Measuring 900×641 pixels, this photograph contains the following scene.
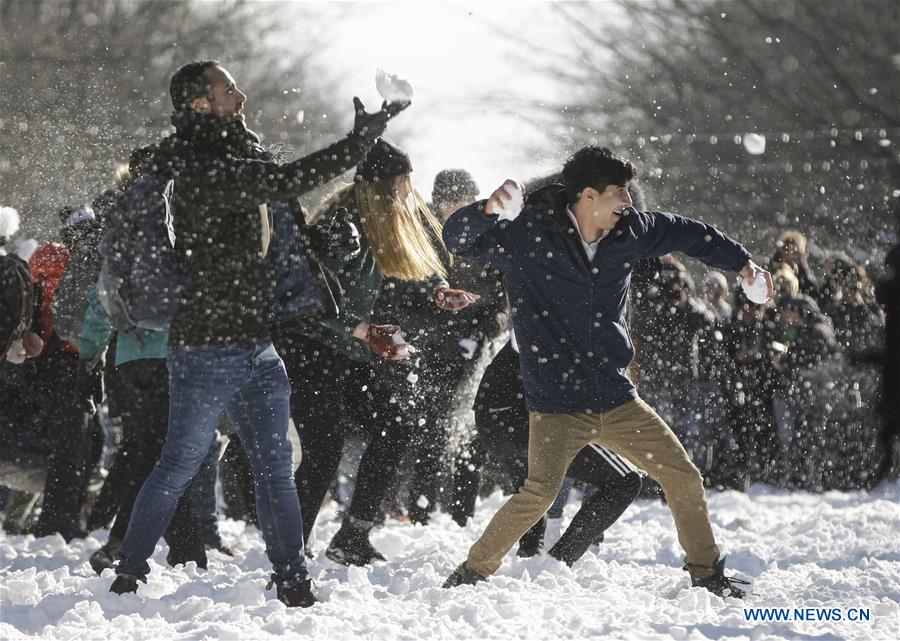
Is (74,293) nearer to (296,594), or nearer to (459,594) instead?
(296,594)

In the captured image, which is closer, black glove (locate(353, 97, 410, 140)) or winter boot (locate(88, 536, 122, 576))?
black glove (locate(353, 97, 410, 140))

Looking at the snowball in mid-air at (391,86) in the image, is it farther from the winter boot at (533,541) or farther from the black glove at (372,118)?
the winter boot at (533,541)

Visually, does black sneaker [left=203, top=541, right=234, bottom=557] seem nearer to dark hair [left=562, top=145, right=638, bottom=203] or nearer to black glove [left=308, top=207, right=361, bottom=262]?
black glove [left=308, top=207, right=361, bottom=262]

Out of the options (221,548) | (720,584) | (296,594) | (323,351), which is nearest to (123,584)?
(296,594)

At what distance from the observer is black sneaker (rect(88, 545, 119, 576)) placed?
6.04 m

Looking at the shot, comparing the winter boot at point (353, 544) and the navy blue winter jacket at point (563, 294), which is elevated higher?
the navy blue winter jacket at point (563, 294)

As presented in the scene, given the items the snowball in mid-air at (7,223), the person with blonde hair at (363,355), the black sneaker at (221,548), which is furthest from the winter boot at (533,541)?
the snowball in mid-air at (7,223)

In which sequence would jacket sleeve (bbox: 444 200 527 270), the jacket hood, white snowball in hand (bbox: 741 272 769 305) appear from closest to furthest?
the jacket hood, jacket sleeve (bbox: 444 200 527 270), white snowball in hand (bbox: 741 272 769 305)

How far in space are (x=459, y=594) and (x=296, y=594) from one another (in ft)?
2.09

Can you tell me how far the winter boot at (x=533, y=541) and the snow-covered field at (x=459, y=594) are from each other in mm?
346

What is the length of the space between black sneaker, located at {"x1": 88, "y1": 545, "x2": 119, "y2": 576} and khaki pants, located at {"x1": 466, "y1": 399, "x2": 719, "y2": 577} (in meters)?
1.66

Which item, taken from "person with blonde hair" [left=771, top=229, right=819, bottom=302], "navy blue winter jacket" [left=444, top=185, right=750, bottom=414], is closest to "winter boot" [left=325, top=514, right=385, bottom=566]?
"navy blue winter jacket" [left=444, top=185, right=750, bottom=414]

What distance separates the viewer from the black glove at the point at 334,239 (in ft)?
18.2

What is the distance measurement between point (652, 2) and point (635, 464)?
23000 millimetres
